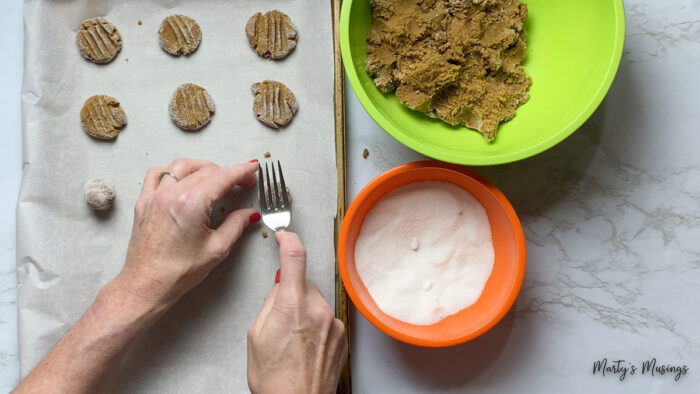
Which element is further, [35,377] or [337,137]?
[337,137]

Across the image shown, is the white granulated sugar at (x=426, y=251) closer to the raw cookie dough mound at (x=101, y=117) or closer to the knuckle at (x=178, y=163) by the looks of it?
the knuckle at (x=178, y=163)

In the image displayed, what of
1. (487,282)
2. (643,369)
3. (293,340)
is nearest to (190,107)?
(293,340)

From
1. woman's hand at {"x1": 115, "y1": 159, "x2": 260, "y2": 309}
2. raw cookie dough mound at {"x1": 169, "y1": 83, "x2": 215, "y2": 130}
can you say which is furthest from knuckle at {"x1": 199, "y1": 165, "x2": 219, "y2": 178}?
raw cookie dough mound at {"x1": 169, "y1": 83, "x2": 215, "y2": 130}

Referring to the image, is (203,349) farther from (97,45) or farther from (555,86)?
(555,86)

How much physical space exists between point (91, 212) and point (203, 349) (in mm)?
389

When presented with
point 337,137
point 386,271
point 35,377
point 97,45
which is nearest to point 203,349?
point 35,377

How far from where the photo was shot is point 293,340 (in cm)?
94

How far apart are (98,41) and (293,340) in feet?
2.54

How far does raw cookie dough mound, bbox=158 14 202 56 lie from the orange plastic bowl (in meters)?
0.51

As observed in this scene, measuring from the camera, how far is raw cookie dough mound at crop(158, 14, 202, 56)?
114 cm

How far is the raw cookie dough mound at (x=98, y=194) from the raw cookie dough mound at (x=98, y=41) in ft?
0.89

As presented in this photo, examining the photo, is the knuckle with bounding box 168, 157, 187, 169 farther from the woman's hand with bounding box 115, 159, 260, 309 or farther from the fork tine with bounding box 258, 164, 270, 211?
the fork tine with bounding box 258, 164, 270, 211

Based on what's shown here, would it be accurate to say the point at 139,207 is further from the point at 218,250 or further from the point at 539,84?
the point at 539,84

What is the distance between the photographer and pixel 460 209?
1.10 meters
